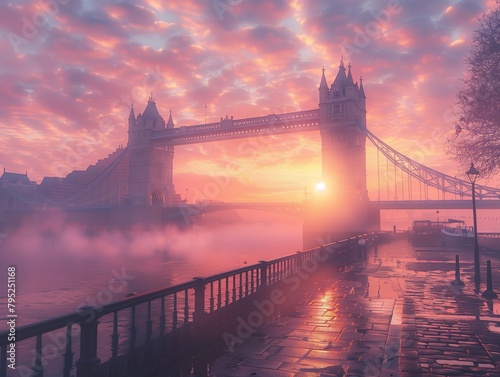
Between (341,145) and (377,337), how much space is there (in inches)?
2575

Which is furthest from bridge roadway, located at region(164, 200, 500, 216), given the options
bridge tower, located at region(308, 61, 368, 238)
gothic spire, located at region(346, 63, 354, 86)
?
gothic spire, located at region(346, 63, 354, 86)

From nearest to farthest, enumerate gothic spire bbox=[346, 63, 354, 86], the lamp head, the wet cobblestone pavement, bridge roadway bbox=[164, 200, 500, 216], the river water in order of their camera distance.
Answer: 1. the wet cobblestone pavement
2. the lamp head
3. the river water
4. bridge roadway bbox=[164, 200, 500, 216]
5. gothic spire bbox=[346, 63, 354, 86]

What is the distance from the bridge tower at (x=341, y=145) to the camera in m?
66.7

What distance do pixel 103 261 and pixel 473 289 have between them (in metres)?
39.6

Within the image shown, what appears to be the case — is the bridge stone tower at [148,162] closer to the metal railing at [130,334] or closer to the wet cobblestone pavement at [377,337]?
the wet cobblestone pavement at [377,337]

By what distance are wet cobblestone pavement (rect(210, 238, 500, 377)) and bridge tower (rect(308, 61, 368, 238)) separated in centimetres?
5202

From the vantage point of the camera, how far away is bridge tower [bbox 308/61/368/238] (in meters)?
66.7

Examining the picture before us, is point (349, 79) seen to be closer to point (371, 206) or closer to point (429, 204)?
point (371, 206)

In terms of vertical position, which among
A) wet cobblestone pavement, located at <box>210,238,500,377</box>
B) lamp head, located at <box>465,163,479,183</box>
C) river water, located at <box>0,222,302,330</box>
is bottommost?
river water, located at <box>0,222,302,330</box>

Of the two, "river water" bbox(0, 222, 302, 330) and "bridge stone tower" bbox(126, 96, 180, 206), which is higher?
"bridge stone tower" bbox(126, 96, 180, 206)

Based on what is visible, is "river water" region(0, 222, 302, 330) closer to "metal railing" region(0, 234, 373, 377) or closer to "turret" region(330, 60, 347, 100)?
"metal railing" region(0, 234, 373, 377)

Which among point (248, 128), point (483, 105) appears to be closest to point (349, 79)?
point (248, 128)

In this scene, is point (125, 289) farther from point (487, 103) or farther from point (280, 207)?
point (280, 207)

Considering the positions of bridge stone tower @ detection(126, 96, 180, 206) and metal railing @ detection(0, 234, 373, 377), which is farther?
bridge stone tower @ detection(126, 96, 180, 206)
